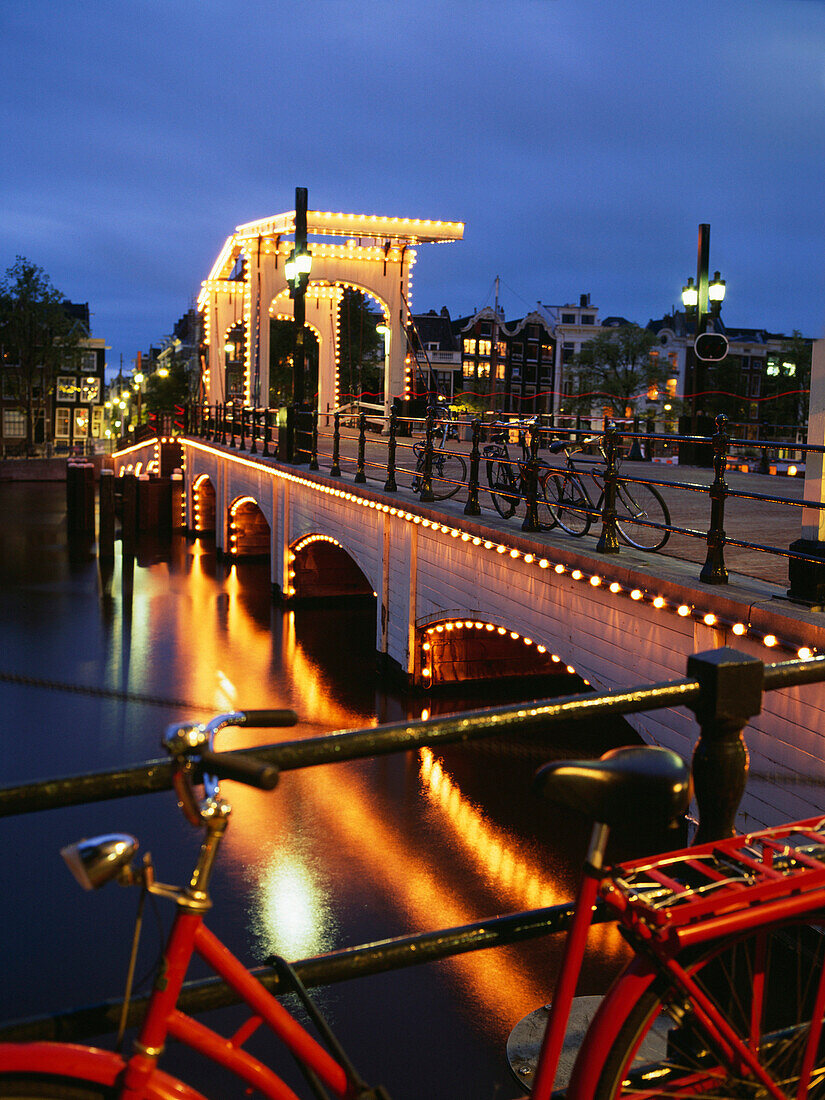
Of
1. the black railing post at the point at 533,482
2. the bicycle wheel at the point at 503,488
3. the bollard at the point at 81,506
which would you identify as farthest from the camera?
the bollard at the point at 81,506

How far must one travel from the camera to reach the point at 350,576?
22125 millimetres

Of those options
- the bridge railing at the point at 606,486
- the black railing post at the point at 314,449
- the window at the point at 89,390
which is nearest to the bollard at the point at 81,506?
the bridge railing at the point at 606,486

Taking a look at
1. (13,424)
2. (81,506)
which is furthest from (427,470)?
(13,424)

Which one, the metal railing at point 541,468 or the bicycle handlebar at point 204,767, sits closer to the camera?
the bicycle handlebar at point 204,767

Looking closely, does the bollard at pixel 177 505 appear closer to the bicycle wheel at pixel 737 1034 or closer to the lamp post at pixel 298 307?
the lamp post at pixel 298 307

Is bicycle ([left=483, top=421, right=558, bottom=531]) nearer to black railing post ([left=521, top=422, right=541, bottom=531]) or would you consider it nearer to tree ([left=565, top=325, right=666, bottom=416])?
black railing post ([left=521, top=422, right=541, bottom=531])

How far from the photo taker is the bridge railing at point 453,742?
155 cm

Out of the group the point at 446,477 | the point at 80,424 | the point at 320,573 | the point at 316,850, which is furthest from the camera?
the point at 80,424

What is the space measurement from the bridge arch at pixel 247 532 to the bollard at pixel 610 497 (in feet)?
65.5

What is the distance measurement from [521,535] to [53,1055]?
27.0ft

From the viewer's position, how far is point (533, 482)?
9.41m

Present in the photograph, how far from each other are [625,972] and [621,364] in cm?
5506

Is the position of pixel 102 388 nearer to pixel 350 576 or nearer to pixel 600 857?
pixel 350 576

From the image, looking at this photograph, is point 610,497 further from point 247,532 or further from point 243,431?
point 247,532
